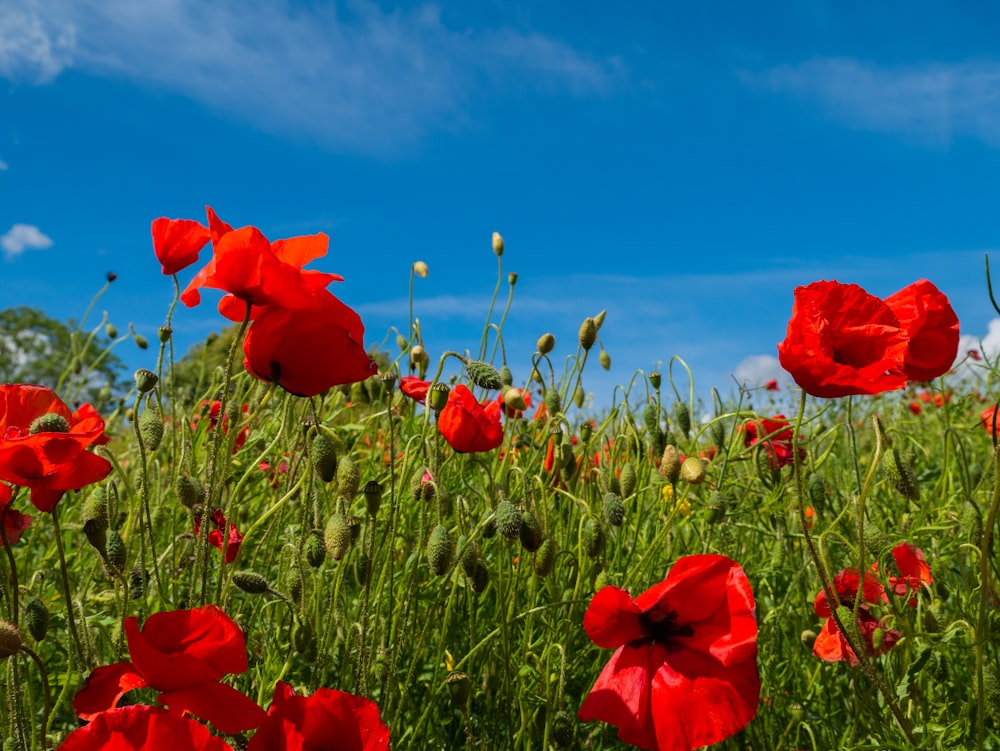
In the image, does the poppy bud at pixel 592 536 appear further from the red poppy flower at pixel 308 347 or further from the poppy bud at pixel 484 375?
the red poppy flower at pixel 308 347

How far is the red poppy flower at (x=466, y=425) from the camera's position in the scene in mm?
1505

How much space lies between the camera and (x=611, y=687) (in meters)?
1.14

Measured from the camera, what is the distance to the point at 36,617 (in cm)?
121

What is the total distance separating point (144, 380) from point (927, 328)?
129cm

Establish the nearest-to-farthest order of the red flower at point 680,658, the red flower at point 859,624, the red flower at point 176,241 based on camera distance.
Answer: the red flower at point 680,658
the red flower at point 859,624
the red flower at point 176,241

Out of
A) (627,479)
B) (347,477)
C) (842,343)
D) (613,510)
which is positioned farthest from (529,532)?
(842,343)

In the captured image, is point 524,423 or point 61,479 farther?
point 524,423

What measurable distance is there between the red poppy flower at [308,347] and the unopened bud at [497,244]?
148 cm

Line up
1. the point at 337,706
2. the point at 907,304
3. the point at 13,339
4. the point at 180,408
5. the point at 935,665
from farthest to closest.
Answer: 1. the point at 13,339
2. the point at 180,408
3. the point at 935,665
4. the point at 907,304
5. the point at 337,706

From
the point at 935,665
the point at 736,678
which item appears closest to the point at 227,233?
the point at 736,678

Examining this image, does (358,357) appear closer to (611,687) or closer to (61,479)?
(61,479)

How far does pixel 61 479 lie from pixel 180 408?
1141 millimetres

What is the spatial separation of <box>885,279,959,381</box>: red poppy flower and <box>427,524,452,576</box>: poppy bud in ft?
2.50

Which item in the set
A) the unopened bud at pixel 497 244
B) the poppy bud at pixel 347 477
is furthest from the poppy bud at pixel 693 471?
the unopened bud at pixel 497 244
